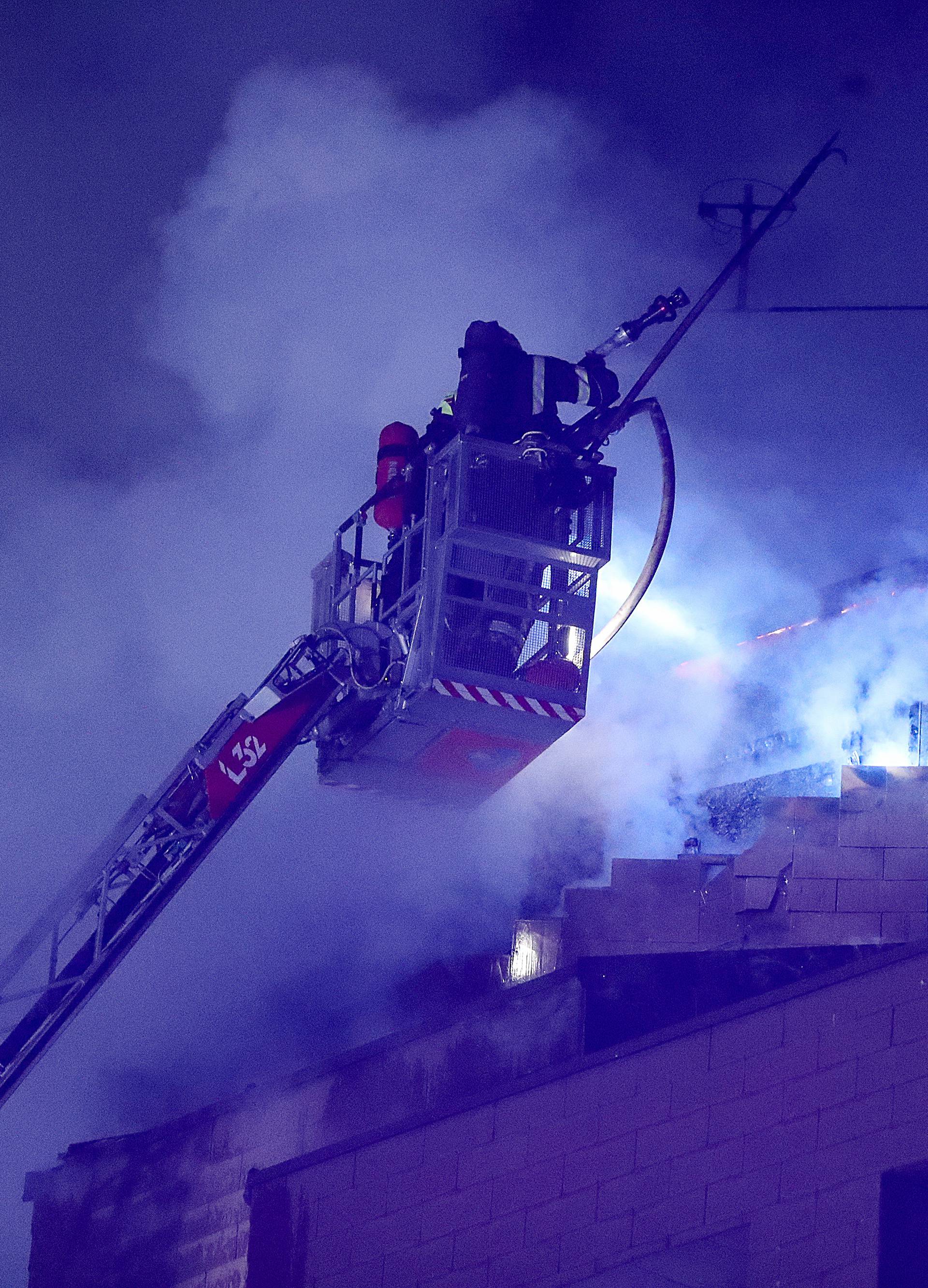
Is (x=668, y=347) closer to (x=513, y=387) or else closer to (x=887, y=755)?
(x=513, y=387)

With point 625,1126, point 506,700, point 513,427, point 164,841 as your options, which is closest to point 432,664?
point 506,700

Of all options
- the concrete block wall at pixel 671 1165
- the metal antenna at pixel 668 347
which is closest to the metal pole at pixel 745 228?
the metal antenna at pixel 668 347

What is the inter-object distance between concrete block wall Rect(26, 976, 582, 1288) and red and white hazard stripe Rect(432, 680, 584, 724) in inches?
115

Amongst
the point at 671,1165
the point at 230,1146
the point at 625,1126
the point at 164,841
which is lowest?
the point at 671,1165

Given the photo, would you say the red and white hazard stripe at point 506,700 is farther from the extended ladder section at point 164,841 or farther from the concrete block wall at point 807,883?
the concrete block wall at point 807,883

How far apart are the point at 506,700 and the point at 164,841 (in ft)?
8.91

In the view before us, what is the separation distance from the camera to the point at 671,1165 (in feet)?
34.4

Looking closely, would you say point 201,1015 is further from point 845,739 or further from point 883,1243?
point 883,1243

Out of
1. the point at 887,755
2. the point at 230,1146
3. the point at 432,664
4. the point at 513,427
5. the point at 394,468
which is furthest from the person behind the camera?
the point at 887,755

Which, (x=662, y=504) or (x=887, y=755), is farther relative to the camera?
(x=887, y=755)

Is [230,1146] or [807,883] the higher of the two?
[807,883]

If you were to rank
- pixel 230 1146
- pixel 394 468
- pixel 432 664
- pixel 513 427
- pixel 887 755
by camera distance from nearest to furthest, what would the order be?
pixel 432 664
pixel 513 427
pixel 394 468
pixel 230 1146
pixel 887 755

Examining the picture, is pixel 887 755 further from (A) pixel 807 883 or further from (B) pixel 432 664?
(B) pixel 432 664

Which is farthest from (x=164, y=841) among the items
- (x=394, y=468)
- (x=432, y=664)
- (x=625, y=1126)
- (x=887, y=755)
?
(x=887, y=755)
